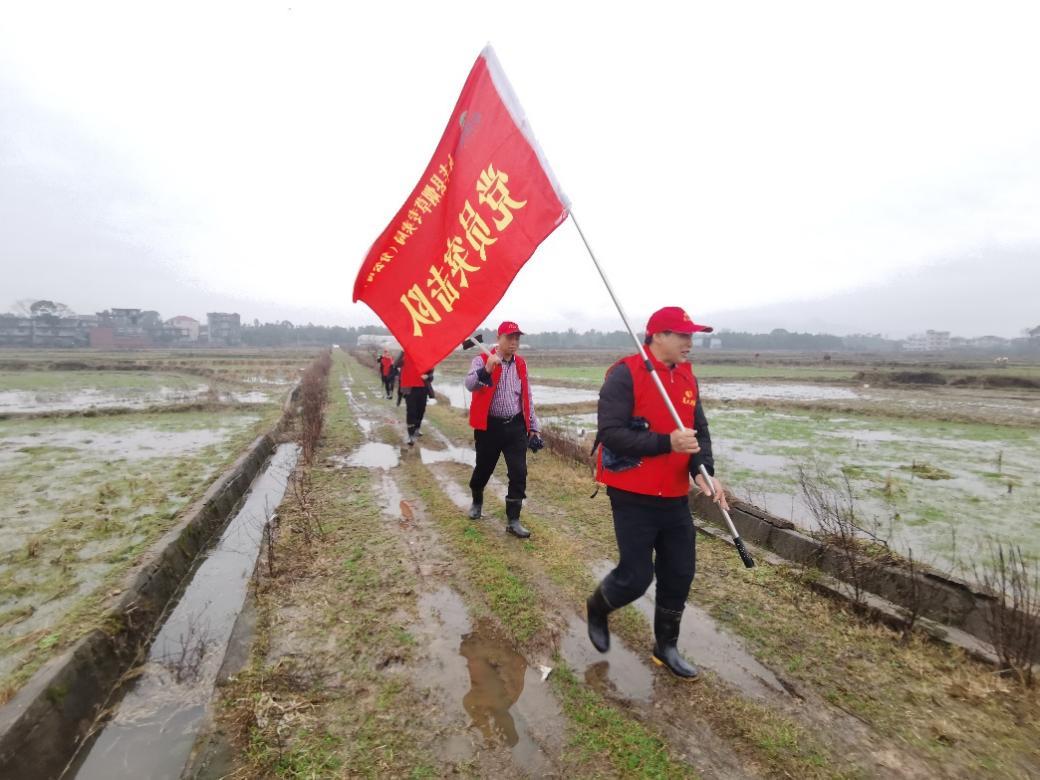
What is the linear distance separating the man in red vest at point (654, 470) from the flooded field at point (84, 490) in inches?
133

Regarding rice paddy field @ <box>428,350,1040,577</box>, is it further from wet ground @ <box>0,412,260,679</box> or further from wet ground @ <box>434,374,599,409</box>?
wet ground @ <box>0,412,260,679</box>

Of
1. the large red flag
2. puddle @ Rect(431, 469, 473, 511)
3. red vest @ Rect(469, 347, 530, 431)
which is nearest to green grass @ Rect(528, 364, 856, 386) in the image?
puddle @ Rect(431, 469, 473, 511)

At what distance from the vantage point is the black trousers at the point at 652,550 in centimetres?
286

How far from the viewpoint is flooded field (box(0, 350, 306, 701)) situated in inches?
145

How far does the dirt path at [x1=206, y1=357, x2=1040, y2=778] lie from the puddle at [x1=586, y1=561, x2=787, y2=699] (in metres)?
0.01

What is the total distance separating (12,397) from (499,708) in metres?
25.9

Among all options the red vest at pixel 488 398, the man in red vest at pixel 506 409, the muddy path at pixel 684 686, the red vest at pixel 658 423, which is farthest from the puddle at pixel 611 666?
the red vest at pixel 488 398

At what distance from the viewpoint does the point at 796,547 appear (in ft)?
15.2

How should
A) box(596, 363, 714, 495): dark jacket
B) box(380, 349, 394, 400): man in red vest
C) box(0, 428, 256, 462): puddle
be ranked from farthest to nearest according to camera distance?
box(380, 349, 394, 400): man in red vest → box(0, 428, 256, 462): puddle → box(596, 363, 714, 495): dark jacket

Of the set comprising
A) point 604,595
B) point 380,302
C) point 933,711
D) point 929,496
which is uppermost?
point 380,302

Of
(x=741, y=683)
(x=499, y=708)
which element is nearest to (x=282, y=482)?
(x=499, y=708)

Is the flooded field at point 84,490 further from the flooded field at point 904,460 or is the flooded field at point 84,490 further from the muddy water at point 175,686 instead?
the flooded field at point 904,460

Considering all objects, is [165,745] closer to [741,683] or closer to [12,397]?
[741,683]

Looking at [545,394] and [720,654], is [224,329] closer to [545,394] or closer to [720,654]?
[545,394]
